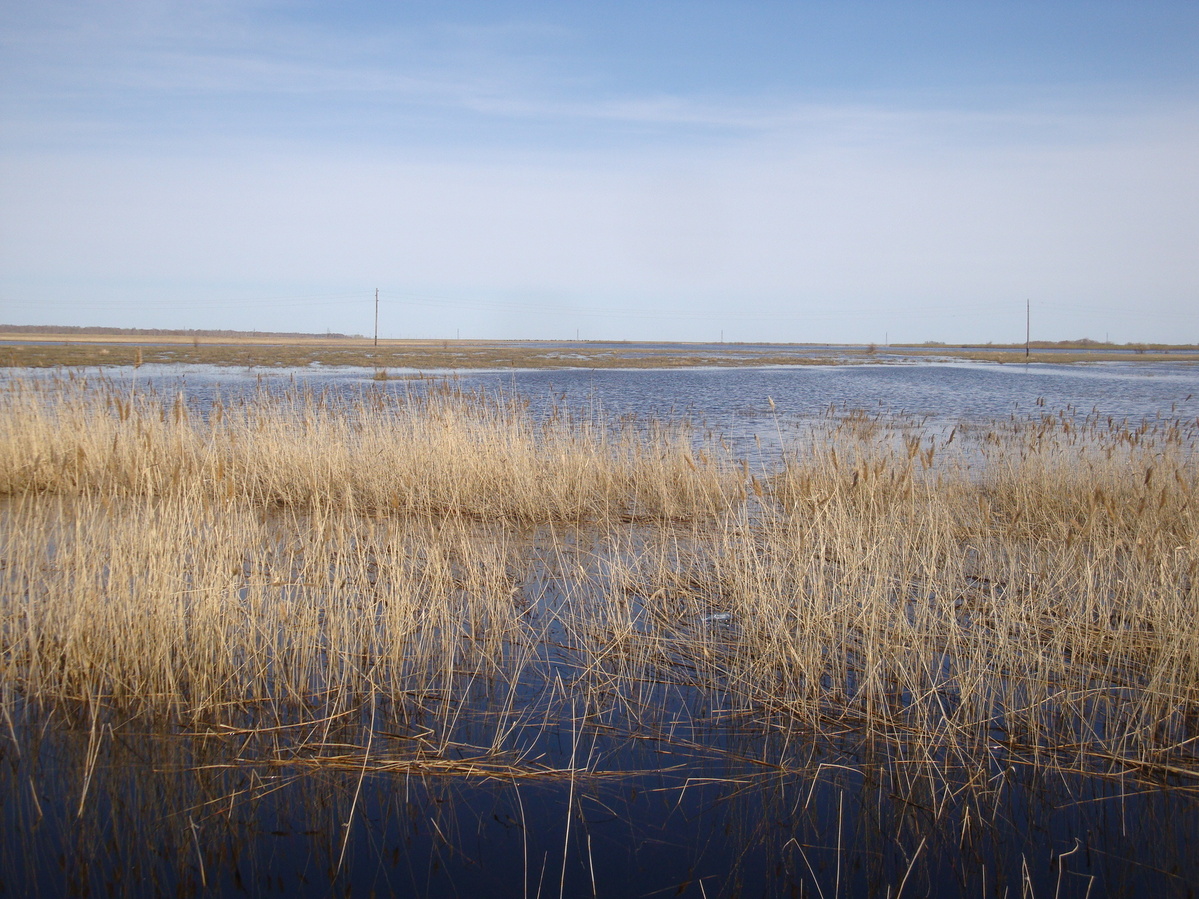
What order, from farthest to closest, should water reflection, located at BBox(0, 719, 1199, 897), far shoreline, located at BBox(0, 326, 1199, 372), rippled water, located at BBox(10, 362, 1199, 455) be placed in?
far shoreline, located at BBox(0, 326, 1199, 372) → rippled water, located at BBox(10, 362, 1199, 455) → water reflection, located at BBox(0, 719, 1199, 897)

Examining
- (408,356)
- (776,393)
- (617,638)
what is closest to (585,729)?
(617,638)

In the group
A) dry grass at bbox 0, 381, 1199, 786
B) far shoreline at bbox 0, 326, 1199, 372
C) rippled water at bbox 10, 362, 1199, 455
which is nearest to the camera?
dry grass at bbox 0, 381, 1199, 786

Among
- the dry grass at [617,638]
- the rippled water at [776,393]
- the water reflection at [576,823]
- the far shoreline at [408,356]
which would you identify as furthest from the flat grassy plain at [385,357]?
the water reflection at [576,823]

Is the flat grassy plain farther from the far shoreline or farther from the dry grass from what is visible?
the dry grass

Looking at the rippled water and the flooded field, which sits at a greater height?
the rippled water

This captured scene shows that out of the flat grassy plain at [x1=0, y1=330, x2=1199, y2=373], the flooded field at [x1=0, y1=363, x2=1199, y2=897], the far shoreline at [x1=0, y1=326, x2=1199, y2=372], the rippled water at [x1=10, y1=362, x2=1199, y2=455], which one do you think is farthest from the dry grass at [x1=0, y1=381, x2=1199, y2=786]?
the flat grassy plain at [x1=0, y1=330, x2=1199, y2=373]

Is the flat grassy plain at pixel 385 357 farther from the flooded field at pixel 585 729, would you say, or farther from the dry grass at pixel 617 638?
the flooded field at pixel 585 729

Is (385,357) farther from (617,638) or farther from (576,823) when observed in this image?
(576,823)

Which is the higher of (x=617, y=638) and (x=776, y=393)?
(x=776, y=393)

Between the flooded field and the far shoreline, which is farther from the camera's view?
the far shoreline

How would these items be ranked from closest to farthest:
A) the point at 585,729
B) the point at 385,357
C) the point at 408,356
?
the point at 585,729 < the point at 385,357 < the point at 408,356

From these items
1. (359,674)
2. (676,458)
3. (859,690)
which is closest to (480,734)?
(359,674)

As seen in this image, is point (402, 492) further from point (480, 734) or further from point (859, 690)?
point (859, 690)

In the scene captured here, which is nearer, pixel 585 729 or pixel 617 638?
pixel 585 729
